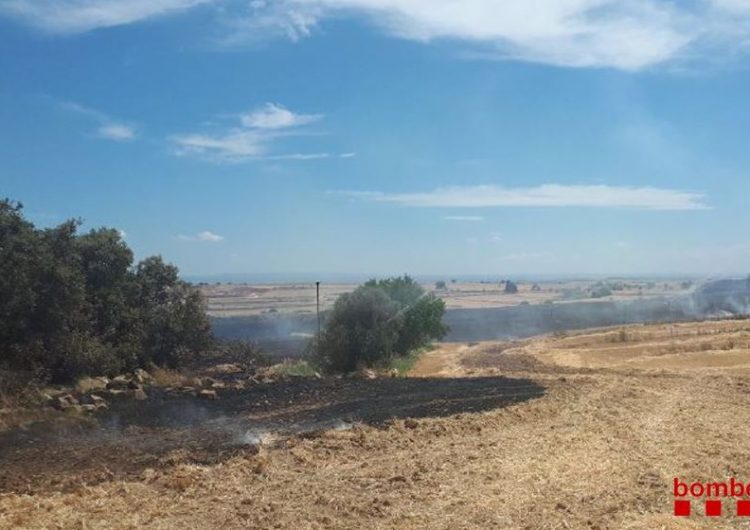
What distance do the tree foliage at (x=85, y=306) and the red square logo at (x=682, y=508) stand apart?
15.5m

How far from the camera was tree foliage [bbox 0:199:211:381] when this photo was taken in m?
18.3

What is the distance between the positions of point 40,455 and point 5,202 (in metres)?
12.0

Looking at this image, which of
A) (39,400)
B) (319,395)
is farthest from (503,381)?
(39,400)

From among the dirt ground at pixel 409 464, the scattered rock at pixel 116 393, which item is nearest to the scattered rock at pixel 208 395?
the dirt ground at pixel 409 464

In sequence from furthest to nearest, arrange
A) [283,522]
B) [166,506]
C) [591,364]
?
[591,364] < [166,506] < [283,522]

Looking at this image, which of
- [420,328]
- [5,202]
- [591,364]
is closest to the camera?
[5,202]

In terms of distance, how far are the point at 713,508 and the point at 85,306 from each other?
18602mm

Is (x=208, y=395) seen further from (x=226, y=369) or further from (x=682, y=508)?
(x=682, y=508)

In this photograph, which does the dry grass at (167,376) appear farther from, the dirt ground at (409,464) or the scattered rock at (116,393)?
the dirt ground at (409,464)

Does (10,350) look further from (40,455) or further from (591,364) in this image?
(591,364)

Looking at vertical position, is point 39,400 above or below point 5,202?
below

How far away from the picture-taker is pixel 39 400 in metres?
15.7

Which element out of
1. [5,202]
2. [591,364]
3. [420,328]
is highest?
[5,202]

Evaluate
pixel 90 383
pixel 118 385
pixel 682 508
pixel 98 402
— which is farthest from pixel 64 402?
pixel 682 508
